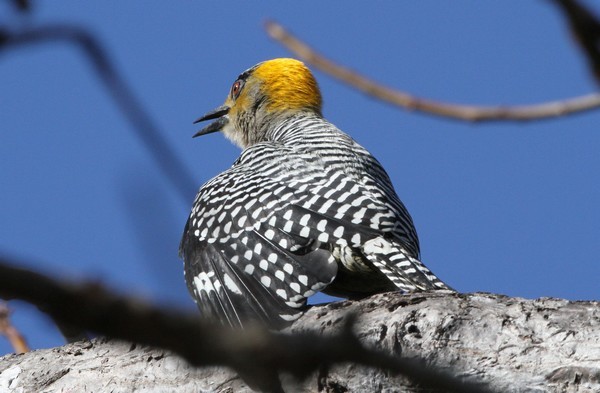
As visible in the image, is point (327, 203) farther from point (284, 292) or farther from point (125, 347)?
point (125, 347)

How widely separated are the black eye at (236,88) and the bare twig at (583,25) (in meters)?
10.3

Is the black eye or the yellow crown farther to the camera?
the black eye

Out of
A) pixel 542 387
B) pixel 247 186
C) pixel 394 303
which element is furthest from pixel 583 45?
pixel 247 186

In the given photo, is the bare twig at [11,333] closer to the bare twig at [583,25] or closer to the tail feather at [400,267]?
the tail feather at [400,267]

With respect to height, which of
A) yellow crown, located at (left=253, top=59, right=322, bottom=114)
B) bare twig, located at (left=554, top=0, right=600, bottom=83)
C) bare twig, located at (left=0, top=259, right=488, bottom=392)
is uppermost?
yellow crown, located at (left=253, top=59, right=322, bottom=114)

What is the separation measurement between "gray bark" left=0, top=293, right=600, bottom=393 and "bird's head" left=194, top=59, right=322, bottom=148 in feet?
17.5

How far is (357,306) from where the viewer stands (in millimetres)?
5613

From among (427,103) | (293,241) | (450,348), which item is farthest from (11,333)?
(427,103)

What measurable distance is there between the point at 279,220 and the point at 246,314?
3.09 feet

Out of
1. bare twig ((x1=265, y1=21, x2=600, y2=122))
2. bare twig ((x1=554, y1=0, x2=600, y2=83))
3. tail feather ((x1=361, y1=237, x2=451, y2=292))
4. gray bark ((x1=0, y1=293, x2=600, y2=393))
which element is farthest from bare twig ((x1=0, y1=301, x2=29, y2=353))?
bare twig ((x1=554, y1=0, x2=600, y2=83))

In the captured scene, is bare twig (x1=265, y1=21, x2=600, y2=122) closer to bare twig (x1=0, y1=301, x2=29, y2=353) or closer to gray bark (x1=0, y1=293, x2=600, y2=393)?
gray bark (x1=0, y1=293, x2=600, y2=393)

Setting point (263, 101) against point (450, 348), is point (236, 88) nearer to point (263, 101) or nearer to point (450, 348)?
point (263, 101)

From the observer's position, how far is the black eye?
11.5 meters

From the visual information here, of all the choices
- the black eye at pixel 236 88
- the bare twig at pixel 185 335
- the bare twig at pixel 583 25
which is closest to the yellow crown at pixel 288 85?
the black eye at pixel 236 88
